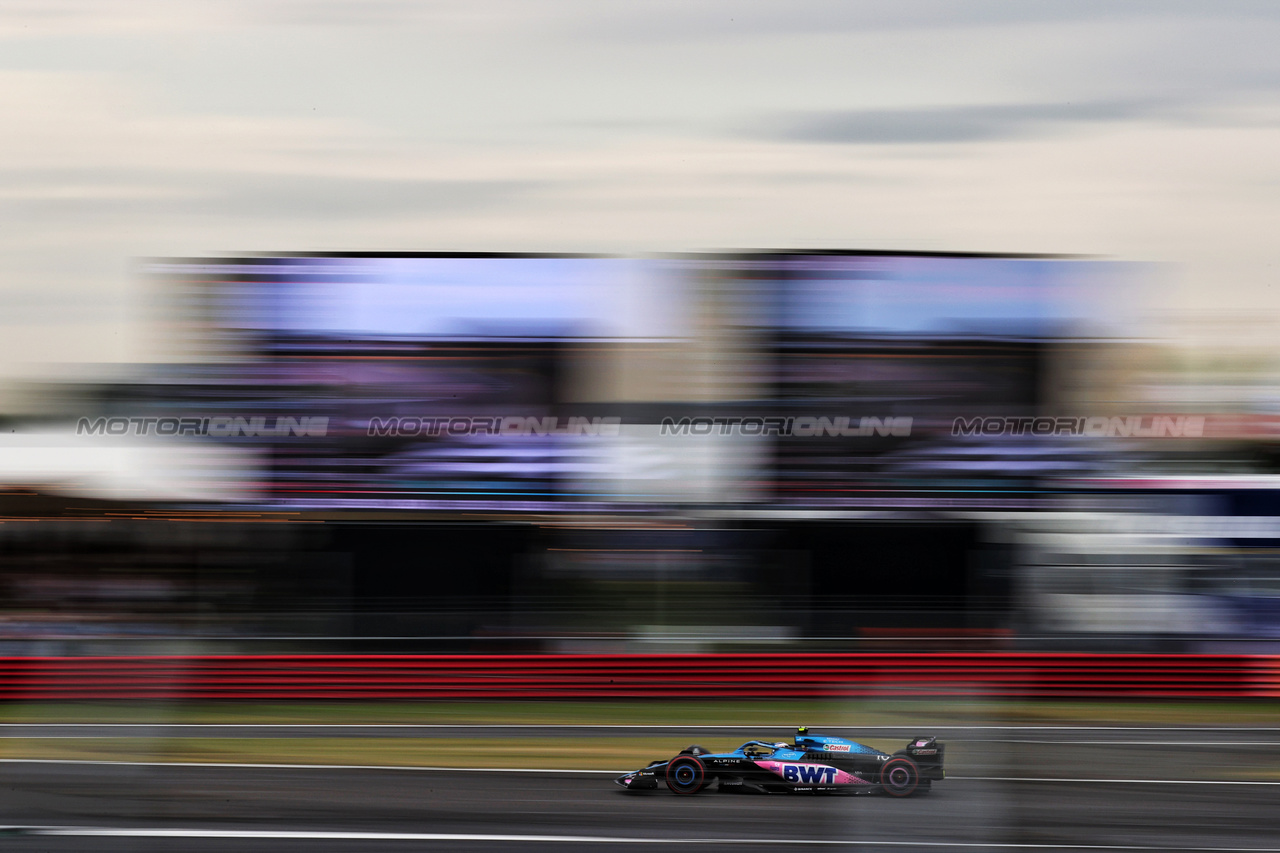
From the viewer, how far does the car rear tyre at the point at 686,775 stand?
7.65 metres

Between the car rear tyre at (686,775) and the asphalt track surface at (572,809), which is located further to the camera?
the car rear tyre at (686,775)

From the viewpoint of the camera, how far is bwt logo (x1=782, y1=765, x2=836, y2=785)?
7.28 metres

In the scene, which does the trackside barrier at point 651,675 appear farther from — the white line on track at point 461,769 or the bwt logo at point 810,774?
the bwt logo at point 810,774

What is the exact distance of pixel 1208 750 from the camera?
10391 millimetres

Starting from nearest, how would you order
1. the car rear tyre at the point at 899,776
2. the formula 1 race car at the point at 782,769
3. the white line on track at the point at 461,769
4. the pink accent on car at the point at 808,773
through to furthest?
the car rear tyre at the point at 899,776, the formula 1 race car at the point at 782,769, the pink accent on car at the point at 808,773, the white line on track at the point at 461,769

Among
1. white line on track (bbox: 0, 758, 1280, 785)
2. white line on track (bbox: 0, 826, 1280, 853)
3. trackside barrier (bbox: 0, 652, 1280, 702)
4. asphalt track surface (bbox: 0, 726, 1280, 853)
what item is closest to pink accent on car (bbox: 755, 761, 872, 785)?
asphalt track surface (bbox: 0, 726, 1280, 853)

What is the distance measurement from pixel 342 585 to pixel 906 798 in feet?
36.2

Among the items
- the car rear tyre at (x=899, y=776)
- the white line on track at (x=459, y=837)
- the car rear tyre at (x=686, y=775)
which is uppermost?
the car rear tyre at (x=899, y=776)

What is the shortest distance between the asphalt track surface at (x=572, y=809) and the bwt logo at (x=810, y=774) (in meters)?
0.18

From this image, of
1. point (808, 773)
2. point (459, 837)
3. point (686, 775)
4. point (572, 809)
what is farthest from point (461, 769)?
point (808, 773)

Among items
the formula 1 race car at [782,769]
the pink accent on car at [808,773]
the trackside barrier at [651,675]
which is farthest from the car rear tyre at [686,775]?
the trackside barrier at [651,675]

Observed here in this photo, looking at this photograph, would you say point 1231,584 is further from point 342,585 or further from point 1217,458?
point 342,585

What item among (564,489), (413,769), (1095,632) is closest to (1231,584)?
(1095,632)

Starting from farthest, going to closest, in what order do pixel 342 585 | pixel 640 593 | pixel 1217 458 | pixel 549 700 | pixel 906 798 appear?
pixel 1217 458, pixel 342 585, pixel 640 593, pixel 549 700, pixel 906 798
